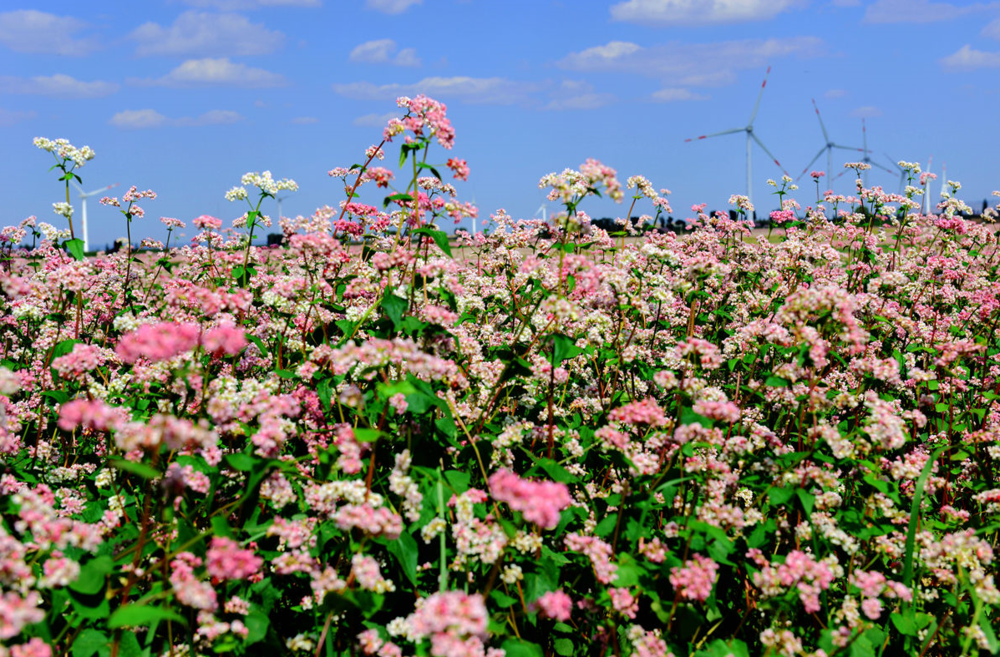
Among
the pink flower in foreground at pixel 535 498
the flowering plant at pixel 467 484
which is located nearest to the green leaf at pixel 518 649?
the flowering plant at pixel 467 484

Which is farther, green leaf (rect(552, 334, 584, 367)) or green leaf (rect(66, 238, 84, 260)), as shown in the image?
green leaf (rect(66, 238, 84, 260))

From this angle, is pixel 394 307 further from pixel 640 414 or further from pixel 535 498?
pixel 535 498

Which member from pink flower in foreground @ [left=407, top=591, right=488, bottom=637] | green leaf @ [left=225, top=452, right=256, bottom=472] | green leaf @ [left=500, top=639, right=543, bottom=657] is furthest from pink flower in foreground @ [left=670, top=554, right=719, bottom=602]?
green leaf @ [left=225, top=452, right=256, bottom=472]

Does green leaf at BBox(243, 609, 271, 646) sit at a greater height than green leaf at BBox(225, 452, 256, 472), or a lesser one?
lesser

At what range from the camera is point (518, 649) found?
412cm

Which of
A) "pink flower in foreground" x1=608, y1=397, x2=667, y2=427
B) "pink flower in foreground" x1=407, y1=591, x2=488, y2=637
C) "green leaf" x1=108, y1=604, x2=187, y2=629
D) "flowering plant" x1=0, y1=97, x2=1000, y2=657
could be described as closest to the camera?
"pink flower in foreground" x1=407, y1=591, x2=488, y2=637

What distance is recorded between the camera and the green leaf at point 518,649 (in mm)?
4105

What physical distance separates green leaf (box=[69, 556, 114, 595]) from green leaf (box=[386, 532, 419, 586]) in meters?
1.73

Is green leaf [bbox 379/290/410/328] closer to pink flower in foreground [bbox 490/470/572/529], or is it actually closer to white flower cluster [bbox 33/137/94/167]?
pink flower in foreground [bbox 490/470/572/529]

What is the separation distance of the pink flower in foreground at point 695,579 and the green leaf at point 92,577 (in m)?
3.53

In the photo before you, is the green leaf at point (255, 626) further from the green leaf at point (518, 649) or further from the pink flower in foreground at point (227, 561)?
the green leaf at point (518, 649)

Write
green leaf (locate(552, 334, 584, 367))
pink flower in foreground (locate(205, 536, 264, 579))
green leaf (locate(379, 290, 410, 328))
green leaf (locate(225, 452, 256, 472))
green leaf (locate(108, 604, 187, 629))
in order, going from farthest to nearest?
green leaf (locate(552, 334, 584, 367)), green leaf (locate(379, 290, 410, 328)), green leaf (locate(225, 452, 256, 472)), pink flower in foreground (locate(205, 536, 264, 579)), green leaf (locate(108, 604, 187, 629))

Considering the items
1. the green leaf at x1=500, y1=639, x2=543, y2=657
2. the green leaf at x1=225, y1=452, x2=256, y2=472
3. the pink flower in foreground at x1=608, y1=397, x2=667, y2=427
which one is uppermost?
the green leaf at x1=225, y1=452, x2=256, y2=472

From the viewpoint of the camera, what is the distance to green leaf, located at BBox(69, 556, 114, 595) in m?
3.79
